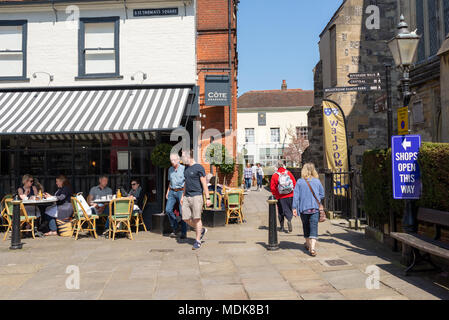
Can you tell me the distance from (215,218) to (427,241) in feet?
20.0

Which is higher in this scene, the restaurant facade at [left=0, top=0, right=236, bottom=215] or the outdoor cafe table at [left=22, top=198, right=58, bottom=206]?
the restaurant facade at [left=0, top=0, right=236, bottom=215]

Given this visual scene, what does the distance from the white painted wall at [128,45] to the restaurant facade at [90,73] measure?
0.03 meters

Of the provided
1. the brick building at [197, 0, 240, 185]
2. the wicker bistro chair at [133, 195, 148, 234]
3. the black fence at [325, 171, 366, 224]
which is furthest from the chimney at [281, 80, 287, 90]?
the wicker bistro chair at [133, 195, 148, 234]

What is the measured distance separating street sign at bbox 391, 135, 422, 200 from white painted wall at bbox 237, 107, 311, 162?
4530 cm

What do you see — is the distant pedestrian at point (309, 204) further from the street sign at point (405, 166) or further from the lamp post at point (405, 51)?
the lamp post at point (405, 51)

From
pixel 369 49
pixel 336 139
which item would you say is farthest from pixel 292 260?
pixel 369 49

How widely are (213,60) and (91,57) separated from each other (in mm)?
3876

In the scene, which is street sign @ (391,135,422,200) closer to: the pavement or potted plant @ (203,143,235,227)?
the pavement

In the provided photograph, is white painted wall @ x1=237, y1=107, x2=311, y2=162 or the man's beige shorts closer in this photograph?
the man's beige shorts

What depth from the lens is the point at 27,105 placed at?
11570 millimetres

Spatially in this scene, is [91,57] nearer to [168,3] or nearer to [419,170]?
[168,3]

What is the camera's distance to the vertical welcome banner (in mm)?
12273

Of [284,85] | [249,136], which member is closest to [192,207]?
[249,136]

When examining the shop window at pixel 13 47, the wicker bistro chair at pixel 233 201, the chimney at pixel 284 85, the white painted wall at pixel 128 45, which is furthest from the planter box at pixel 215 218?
the chimney at pixel 284 85
